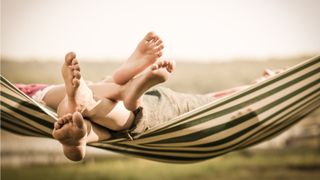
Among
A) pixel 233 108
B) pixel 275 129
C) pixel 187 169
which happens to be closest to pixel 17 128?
pixel 233 108

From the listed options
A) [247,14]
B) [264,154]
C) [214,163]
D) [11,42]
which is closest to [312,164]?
[264,154]

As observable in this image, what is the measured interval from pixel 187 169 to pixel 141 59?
2490mm

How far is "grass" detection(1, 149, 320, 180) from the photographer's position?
342 centimetres

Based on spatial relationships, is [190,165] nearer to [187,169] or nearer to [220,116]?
[187,169]

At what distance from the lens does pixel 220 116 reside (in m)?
1.06

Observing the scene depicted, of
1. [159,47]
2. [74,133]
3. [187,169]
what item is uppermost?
[159,47]

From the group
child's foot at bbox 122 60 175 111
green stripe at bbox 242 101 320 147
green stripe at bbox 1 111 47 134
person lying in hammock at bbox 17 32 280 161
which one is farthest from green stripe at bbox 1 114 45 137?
green stripe at bbox 242 101 320 147

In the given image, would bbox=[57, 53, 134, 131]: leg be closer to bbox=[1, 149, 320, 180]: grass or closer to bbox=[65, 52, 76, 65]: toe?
bbox=[65, 52, 76, 65]: toe

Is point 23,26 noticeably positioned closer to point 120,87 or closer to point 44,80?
point 44,80

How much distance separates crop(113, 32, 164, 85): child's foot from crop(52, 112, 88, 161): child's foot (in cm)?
19

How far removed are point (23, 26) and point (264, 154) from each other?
8.94 feet

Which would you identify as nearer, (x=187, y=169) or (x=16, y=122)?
(x=16, y=122)

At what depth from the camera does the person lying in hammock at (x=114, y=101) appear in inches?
37.1

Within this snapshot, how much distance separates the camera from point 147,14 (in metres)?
4.46
